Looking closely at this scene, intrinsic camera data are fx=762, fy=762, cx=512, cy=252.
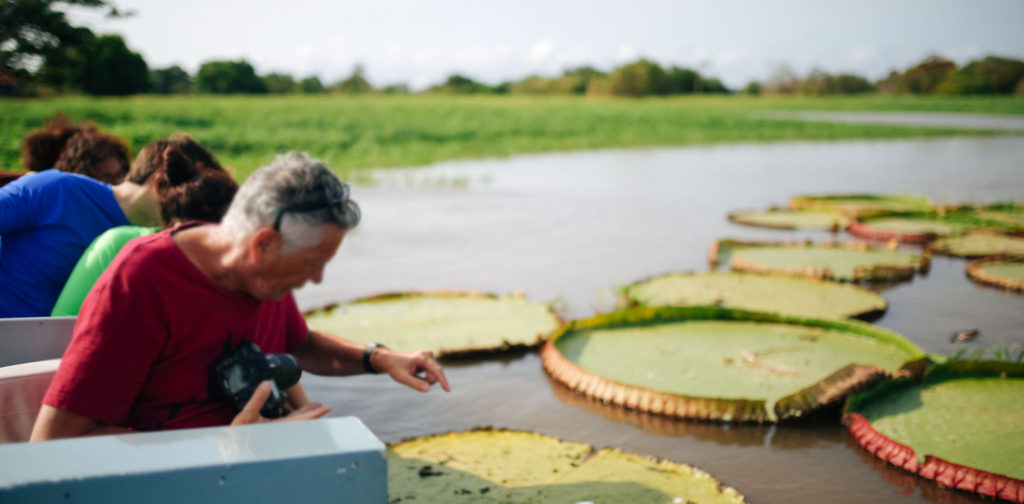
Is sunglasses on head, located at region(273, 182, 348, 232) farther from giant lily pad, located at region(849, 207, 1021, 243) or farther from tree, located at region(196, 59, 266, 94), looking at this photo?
tree, located at region(196, 59, 266, 94)

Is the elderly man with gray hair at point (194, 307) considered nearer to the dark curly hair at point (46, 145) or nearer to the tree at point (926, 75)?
the dark curly hair at point (46, 145)

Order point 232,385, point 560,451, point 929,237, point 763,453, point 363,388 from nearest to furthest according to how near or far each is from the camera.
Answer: point 232,385, point 560,451, point 763,453, point 363,388, point 929,237

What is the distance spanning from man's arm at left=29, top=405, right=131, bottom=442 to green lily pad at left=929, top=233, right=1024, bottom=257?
660 cm

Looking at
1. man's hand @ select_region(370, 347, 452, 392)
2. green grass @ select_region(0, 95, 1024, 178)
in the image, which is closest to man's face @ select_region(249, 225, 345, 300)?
man's hand @ select_region(370, 347, 452, 392)

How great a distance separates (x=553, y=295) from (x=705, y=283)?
104cm

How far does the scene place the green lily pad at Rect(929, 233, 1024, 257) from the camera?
249 inches

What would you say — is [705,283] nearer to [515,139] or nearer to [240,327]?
[240,327]

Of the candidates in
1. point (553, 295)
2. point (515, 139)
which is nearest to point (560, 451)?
point (553, 295)

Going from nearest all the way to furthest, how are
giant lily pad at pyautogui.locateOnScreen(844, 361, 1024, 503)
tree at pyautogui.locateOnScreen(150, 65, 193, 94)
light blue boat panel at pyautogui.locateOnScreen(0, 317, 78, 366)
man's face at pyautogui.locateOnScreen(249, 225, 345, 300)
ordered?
man's face at pyautogui.locateOnScreen(249, 225, 345, 300) < light blue boat panel at pyautogui.locateOnScreen(0, 317, 78, 366) < giant lily pad at pyautogui.locateOnScreen(844, 361, 1024, 503) < tree at pyautogui.locateOnScreen(150, 65, 193, 94)

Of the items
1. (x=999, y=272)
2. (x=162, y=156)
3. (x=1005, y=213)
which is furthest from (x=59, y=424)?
(x=1005, y=213)

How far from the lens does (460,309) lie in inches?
180

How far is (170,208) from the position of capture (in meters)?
2.41

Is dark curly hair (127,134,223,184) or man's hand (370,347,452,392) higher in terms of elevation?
dark curly hair (127,134,223,184)

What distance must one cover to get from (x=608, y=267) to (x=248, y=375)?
467 centimetres
